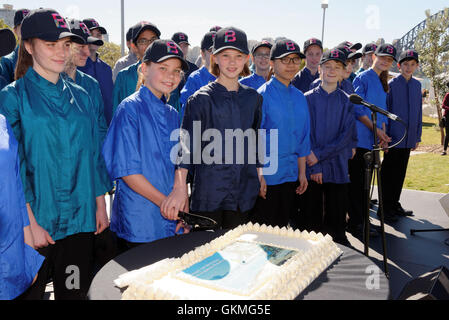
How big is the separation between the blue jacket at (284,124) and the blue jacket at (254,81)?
5.11 ft

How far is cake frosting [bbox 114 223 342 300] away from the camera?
148cm

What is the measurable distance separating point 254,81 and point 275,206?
226cm

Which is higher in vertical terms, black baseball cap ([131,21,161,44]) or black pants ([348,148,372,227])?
black baseball cap ([131,21,161,44])

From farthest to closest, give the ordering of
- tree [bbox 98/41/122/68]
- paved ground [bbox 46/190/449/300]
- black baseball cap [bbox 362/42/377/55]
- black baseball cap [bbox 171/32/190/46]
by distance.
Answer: tree [bbox 98/41/122/68] < black baseball cap [bbox 362/42/377/55] < black baseball cap [bbox 171/32/190/46] < paved ground [bbox 46/190/449/300]

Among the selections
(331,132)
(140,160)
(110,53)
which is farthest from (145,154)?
(110,53)

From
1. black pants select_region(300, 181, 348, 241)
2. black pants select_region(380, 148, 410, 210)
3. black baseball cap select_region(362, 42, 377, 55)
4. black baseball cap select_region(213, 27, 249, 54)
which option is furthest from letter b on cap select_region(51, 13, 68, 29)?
black baseball cap select_region(362, 42, 377, 55)

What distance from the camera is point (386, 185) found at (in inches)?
221

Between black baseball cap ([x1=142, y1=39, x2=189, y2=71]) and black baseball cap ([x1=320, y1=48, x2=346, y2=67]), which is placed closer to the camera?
black baseball cap ([x1=142, y1=39, x2=189, y2=71])

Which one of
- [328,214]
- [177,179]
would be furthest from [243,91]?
[328,214]

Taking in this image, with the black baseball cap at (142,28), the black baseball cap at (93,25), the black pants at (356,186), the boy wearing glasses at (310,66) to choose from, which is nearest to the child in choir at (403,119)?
the black pants at (356,186)

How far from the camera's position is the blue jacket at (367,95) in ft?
16.1

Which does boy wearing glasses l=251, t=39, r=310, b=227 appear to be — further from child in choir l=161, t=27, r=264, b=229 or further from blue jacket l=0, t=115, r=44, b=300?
blue jacket l=0, t=115, r=44, b=300

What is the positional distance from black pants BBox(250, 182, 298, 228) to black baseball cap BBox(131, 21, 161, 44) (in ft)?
7.41
